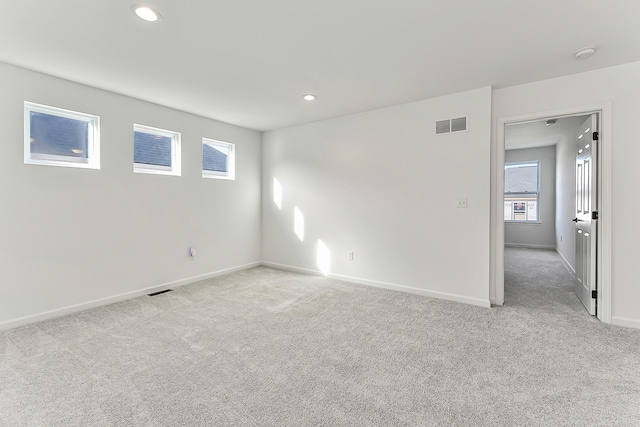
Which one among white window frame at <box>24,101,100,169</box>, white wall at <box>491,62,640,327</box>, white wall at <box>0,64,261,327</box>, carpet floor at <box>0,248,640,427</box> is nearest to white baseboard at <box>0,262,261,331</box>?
white wall at <box>0,64,261,327</box>

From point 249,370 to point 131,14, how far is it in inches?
107

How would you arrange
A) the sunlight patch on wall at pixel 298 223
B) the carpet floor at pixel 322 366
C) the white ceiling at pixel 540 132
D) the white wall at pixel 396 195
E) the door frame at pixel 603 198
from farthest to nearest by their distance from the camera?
the white ceiling at pixel 540 132 < the sunlight patch on wall at pixel 298 223 < the white wall at pixel 396 195 < the door frame at pixel 603 198 < the carpet floor at pixel 322 366

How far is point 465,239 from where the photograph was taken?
138 inches

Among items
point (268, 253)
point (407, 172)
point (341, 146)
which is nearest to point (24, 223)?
point (268, 253)

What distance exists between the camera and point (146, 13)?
2020mm

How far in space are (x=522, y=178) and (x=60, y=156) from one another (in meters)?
9.89

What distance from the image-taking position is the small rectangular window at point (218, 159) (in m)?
4.75

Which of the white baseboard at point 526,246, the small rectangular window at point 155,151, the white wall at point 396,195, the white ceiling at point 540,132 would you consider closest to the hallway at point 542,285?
the white wall at point 396,195

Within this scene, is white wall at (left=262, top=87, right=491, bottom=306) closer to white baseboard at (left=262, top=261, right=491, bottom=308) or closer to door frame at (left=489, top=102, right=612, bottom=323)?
white baseboard at (left=262, top=261, right=491, bottom=308)

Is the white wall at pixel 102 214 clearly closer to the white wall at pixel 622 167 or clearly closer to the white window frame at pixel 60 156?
the white window frame at pixel 60 156

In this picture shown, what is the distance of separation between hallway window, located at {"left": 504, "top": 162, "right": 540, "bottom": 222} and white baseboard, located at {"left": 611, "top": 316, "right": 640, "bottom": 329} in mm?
5681

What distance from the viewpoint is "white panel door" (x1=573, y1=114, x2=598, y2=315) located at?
10.0 ft

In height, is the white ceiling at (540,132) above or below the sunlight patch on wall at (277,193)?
above

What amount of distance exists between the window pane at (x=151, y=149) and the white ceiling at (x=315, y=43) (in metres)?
0.63
